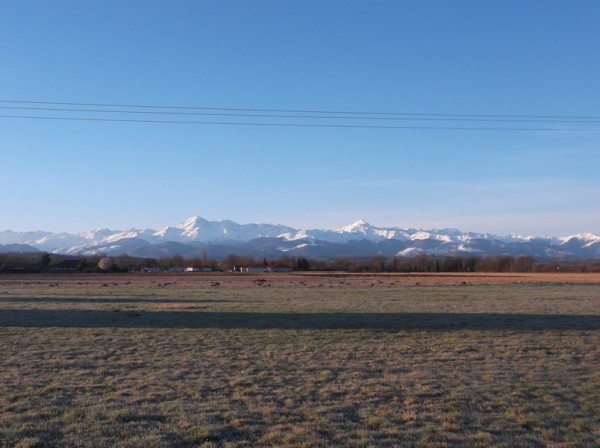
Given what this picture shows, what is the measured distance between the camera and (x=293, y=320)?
24453 mm

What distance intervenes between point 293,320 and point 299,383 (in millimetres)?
12862

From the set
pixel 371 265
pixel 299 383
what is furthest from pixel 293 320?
pixel 371 265

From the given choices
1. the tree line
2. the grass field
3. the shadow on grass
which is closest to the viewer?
the grass field

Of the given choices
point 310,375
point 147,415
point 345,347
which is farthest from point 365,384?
point 345,347

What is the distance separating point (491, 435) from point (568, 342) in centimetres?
1120

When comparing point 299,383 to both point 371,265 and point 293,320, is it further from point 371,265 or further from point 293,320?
point 371,265

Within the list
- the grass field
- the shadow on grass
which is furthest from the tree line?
the grass field

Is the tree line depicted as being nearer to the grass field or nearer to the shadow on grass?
the shadow on grass

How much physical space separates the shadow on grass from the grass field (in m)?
0.17

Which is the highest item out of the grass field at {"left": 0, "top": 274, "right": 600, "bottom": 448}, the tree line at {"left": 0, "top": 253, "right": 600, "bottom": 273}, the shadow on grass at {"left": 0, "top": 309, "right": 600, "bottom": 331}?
the tree line at {"left": 0, "top": 253, "right": 600, "bottom": 273}

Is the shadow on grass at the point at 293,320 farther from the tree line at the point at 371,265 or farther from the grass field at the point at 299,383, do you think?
the tree line at the point at 371,265

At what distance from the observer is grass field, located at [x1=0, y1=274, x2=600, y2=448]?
317 inches

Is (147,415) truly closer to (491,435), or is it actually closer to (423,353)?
(491,435)

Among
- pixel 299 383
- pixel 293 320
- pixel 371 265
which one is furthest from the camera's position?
pixel 371 265
